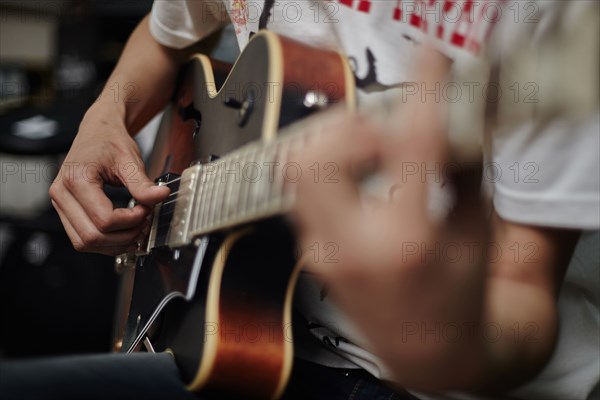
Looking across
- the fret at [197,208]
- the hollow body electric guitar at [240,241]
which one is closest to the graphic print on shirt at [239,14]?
the hollow body electric guitar at [240,241]

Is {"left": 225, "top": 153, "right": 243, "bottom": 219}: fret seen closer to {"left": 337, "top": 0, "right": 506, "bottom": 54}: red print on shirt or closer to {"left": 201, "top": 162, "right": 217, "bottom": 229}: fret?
{"left": 201, "top": 162, "right": 217, "bottom": 229}: fret

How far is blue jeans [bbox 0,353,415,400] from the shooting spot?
539 millimetres

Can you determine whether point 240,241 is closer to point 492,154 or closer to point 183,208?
point 183,208

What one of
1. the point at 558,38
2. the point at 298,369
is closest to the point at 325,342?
the point at 298,369

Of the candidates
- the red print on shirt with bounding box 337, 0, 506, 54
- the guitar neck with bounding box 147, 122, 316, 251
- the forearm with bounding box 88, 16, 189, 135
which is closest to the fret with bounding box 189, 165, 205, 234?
the guitar neck with bounding box 147, 122, 316, 251

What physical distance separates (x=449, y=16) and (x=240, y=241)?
27cm

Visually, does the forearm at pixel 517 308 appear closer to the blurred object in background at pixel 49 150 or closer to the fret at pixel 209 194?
the fret at pixel 209 194

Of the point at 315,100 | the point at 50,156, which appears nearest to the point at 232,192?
the point at 315,100

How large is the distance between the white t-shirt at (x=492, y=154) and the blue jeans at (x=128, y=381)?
0.07 feet

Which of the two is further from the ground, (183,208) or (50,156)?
(183,208)

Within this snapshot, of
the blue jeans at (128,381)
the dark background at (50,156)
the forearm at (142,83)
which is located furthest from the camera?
the dark background at (50,156)

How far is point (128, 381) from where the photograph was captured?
Result: 58cm

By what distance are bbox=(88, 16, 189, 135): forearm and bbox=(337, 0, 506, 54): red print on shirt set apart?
0.41 meters

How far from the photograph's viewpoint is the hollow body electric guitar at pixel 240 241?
552mm
